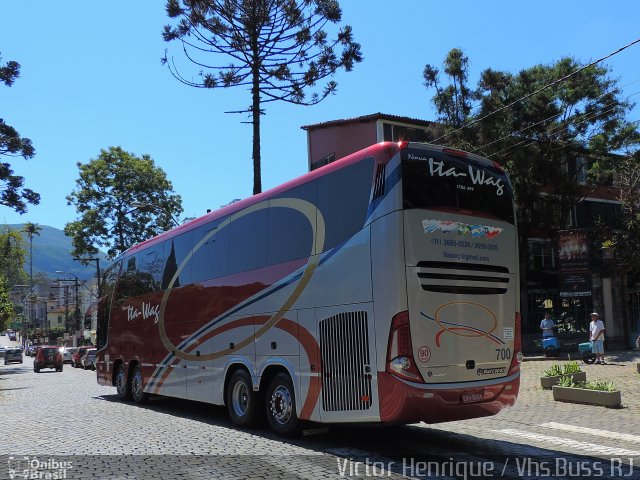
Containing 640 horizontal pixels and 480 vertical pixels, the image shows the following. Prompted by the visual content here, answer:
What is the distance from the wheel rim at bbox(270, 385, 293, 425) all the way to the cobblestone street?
0.32 meters

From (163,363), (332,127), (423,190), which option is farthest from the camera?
(332,127)

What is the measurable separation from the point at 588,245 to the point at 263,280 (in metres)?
17.4

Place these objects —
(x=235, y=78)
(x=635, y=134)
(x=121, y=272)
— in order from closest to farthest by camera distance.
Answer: (x=121, y=272)
(x=235, y=78)
(x=635, y=134)

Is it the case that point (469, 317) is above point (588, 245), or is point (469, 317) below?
below

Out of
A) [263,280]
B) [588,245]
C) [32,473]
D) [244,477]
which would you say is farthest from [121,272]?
[588,245]

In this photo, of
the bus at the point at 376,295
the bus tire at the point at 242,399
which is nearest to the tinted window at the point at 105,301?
the bus at the point at 376,295

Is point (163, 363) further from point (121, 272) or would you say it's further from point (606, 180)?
point (606, 180)

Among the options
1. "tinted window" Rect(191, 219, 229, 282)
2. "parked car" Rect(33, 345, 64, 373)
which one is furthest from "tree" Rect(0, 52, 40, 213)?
"tinted window" Rect(191, 219, 229, 282)

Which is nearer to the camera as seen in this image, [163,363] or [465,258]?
[465,258]

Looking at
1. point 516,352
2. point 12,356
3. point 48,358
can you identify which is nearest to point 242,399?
point 516,352

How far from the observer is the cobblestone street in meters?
6.87

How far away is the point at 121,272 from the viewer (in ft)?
53.0

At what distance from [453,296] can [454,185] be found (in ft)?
5.05

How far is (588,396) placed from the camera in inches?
452
